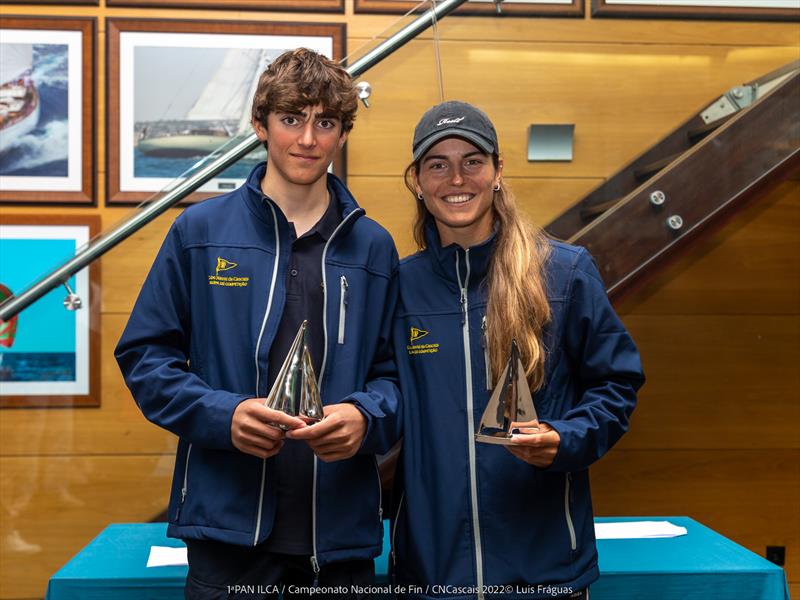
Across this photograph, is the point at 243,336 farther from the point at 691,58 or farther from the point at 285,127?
the point at 691,58

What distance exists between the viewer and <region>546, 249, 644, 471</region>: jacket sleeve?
1.70 meters

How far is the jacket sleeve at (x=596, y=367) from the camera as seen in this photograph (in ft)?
5.57

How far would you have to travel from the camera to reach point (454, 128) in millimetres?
1819

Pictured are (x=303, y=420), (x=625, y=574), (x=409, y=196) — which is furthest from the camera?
(x=409, y=196)

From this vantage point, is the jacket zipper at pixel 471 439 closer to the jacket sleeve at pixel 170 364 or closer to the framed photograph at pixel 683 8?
the jacket sleeve at pixel 170 364

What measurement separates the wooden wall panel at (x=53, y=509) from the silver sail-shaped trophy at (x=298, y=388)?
62.4 inches

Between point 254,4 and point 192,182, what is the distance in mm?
1237

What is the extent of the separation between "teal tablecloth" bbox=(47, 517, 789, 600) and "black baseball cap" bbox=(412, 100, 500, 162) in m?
1.11

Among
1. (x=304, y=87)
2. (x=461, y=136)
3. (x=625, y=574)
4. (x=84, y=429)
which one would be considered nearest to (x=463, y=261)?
(x=461, y=136)

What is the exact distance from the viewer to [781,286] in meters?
3.93

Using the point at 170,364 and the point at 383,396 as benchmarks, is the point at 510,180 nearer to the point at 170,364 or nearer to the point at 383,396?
the point at 383,396

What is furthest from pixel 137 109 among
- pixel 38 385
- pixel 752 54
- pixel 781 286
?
pixel 781 286

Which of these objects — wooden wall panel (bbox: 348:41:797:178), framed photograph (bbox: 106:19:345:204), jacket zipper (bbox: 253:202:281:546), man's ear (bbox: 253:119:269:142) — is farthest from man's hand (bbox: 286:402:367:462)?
framed photograph (bbox: 106:19:345:204)

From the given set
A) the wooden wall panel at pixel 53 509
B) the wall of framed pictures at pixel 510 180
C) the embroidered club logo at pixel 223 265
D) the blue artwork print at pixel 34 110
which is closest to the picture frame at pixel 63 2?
the wall of framed pictures at pixel 510 180
